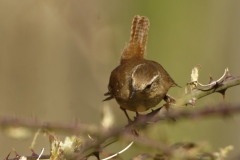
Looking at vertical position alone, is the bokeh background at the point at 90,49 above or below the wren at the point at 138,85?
above

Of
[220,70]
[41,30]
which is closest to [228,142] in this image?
[220,70]

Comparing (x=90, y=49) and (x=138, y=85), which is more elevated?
(x=90, y=49)

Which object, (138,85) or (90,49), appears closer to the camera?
(138,85)

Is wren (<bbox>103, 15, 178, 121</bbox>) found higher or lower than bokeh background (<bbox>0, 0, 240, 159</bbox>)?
lower

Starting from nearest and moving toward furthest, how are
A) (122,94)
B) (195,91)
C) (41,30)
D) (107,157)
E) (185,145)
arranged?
1. (185,145)
2. (107,157)
3. (195,91)
4. (122,94)
5. (41,30)

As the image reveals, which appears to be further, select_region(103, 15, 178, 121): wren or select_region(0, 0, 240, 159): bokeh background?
select_region(0, 0, 240, 159): bokeh background

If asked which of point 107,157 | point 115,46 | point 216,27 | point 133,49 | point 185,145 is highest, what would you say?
point 216,27

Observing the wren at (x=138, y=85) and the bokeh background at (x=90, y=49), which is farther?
the bokeh background at (x=90, y=49)

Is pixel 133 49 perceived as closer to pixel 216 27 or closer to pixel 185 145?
pixel 216 27
